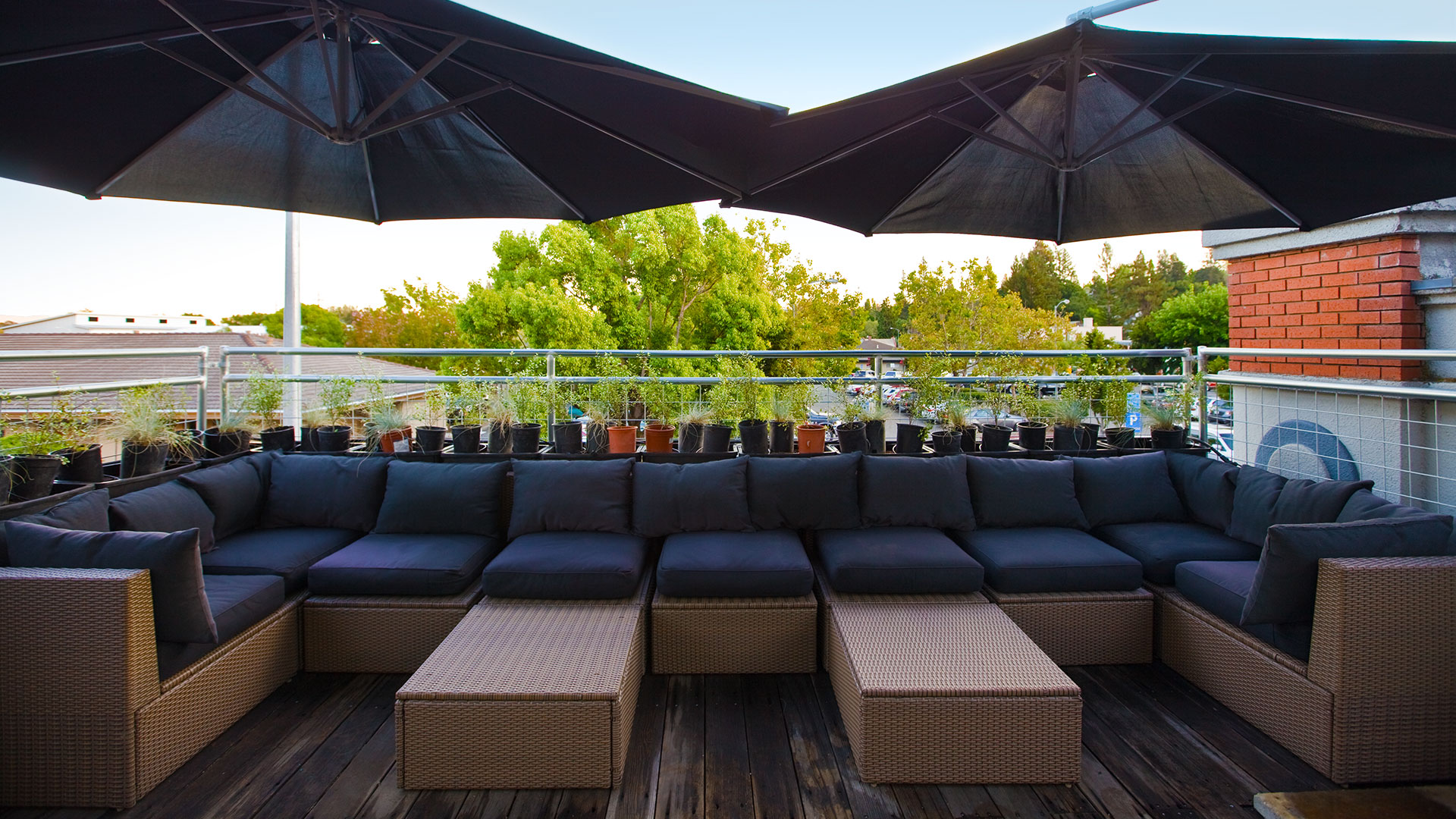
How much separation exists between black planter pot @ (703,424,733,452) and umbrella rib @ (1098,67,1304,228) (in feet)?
8.14

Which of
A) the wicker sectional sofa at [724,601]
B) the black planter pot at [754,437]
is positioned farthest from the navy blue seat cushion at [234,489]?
the black planter pot at [754,437]

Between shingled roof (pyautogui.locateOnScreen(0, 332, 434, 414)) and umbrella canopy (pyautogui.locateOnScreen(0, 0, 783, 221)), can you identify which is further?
shingled roof (pyautogui.locateOnScreen(0, 332, 434, 414))

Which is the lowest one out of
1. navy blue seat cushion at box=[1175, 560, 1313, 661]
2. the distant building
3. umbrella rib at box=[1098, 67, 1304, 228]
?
navy blue seat cushion at box=[1175, 560, 1313, 661]

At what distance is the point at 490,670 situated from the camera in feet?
6.78

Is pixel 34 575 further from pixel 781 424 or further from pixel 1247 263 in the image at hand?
pixel 1247 263

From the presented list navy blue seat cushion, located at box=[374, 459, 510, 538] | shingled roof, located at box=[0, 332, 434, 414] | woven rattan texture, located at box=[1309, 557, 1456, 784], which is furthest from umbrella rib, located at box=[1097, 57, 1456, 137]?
shingled roof, located at box=[0, 332, 434, 414]

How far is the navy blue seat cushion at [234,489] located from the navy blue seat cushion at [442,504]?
0.57 metres

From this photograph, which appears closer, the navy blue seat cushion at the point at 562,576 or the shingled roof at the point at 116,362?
the navy blue seat cushion at the point at 562,576

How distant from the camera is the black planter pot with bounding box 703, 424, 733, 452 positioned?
350 cm

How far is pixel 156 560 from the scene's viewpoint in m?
2.04

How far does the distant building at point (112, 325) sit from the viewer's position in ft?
88.1

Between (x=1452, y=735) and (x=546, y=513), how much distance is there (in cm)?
331

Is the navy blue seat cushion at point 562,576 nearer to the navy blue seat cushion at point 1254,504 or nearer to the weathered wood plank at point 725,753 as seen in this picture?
the weathered wood plank at point 725,753

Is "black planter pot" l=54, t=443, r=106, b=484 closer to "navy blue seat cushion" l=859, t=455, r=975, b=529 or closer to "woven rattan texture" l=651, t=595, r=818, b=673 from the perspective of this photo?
"woven rattan texture" l=651, t=595, r=818, b=673
